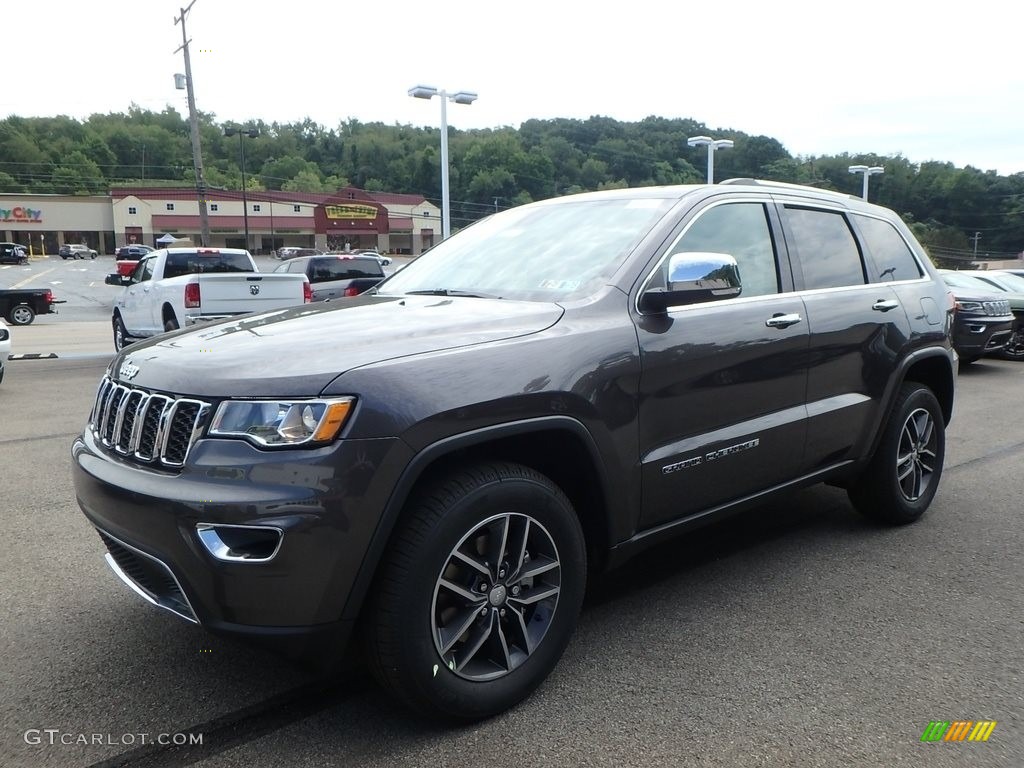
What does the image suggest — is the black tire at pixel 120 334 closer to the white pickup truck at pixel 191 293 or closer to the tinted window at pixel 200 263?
the white pickup truck at pixel 191 293

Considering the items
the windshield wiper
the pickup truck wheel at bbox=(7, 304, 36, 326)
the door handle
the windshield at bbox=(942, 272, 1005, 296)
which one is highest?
the windshield wiper

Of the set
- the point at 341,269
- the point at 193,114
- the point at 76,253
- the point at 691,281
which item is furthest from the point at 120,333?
the point at 76,253

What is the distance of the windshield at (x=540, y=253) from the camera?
335cm

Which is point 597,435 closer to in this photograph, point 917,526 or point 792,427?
point 792,427

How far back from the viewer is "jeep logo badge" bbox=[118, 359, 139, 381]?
9.23 ft

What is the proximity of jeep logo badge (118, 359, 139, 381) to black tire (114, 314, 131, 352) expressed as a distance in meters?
12.5

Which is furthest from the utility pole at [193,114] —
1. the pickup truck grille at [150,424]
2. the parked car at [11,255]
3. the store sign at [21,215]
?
the store sign at [21,215]

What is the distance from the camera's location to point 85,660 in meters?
3.15

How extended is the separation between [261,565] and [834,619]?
7.85 ft

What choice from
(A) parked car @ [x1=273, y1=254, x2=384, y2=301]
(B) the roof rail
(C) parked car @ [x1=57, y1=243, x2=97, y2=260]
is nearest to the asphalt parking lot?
(B) the roof rail

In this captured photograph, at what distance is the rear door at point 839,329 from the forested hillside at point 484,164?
20222mm

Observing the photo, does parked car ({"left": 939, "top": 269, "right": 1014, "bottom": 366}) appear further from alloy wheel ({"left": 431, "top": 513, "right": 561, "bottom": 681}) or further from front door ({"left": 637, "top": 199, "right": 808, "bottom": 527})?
alloy wheel ({"left": 431, "top": 513, "right": 561, "bottom": 681})

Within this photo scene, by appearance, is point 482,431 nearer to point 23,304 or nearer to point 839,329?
point 839,329

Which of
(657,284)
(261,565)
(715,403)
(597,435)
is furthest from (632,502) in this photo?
(261,565)
